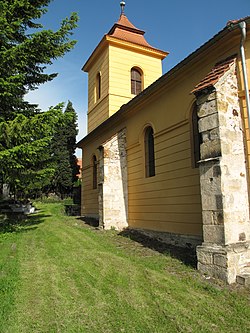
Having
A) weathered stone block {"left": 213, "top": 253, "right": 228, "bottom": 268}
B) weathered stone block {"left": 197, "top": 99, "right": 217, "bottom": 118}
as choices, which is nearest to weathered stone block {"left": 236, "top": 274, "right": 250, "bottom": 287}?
weathered stone block {"left": 213, "top": 253, "right": 228, "bottom": 268}

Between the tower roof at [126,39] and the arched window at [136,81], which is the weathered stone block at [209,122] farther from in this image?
the tower roof at [126,39]

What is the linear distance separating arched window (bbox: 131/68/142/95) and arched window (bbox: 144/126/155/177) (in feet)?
19.4

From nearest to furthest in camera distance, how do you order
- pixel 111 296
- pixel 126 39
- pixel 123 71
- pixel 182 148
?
pixel 111 296
pixel 182 148
pixel 123 71
pixel 126 39

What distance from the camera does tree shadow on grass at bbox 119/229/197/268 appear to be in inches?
250

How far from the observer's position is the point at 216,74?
5.97 meters

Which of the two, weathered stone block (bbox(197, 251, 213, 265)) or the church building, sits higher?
the church building

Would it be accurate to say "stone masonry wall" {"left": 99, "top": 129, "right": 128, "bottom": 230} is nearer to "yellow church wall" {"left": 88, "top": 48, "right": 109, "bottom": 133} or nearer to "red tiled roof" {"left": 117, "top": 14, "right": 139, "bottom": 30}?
"yellow church wall" {"left": 88, "top": 48, "right": 109, "bottom": 133}

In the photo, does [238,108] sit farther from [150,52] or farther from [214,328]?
[150,52]

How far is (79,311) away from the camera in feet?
12.5

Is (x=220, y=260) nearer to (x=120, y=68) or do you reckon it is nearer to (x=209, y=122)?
(x=209, y=122)

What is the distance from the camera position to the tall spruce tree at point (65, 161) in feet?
94.9

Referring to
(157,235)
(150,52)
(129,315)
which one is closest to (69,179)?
(150,52)

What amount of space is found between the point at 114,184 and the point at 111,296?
7.06 meters

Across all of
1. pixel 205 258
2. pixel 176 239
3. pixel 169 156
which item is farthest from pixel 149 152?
pixel 205 258
